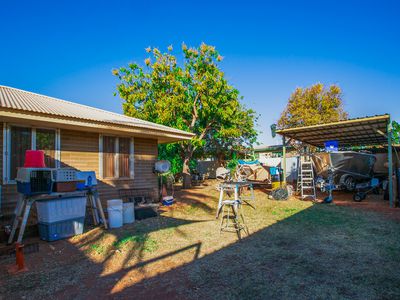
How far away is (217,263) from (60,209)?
13.6 ft

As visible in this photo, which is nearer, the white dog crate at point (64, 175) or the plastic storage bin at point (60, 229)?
the plastic storage bin at point (60, 229)

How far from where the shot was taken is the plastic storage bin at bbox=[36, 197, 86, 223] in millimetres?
6168

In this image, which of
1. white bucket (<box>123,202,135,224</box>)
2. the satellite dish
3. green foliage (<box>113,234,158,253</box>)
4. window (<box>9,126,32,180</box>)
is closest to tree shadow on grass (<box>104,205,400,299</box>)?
green foliage (<box>113,234,158,253</box>)

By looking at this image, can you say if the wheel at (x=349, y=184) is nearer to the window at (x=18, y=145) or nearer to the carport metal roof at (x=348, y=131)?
the carport metal roof at (x=348, y=131)

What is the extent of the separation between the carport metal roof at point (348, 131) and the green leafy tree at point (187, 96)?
5246mm

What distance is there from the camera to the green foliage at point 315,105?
94.9 feet

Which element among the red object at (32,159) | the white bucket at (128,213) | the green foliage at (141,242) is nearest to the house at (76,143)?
the red object at (32,159)

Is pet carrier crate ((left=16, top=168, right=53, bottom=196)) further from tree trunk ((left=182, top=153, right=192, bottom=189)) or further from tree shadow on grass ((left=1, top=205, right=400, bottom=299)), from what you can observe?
tree trunk ((left=182, top=153, right=192, bottom=189))

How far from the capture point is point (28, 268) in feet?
15.5

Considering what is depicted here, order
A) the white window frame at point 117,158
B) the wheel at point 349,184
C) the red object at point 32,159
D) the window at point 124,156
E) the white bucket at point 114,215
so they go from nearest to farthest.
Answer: the red object at point 32,159 < the white bucket at point 114,215 < the white window frame at point 117,158 < the window at point 124,156 < the wheel at point 349,184

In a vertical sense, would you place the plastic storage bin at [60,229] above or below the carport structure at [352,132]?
below

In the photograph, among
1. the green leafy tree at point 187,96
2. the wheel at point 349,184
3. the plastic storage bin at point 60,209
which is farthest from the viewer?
the green leafy tree at point 187,96

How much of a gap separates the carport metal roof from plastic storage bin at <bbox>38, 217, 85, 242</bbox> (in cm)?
1119

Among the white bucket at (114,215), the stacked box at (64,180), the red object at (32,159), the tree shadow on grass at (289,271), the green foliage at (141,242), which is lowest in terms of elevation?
the green foliage at (141,242)
